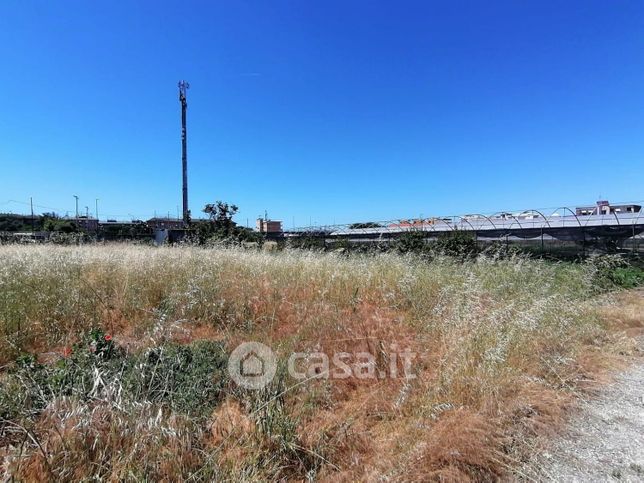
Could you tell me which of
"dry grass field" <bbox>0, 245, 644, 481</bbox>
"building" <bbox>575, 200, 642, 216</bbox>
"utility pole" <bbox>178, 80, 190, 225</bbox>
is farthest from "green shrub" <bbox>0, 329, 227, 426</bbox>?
"utility pole" <bbox>178, 80, 190, 225</bbox>

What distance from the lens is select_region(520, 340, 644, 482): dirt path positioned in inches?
78.7

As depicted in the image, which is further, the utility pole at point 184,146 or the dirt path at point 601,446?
the utility pole at point 184,146

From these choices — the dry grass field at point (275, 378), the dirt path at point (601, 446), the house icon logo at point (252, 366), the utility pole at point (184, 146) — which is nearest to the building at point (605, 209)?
the dry grass field at point (275, 378)

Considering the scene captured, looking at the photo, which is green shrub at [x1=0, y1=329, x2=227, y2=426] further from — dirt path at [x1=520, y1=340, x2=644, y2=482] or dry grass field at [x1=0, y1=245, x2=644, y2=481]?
dirt path at [x1=520, y1=340, x2=644, y2=482]

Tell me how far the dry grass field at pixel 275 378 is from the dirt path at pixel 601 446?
0.40 ft

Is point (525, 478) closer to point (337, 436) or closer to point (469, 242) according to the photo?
point (337, 436)

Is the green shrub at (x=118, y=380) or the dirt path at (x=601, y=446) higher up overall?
the green shrub at (x=118, y=380)

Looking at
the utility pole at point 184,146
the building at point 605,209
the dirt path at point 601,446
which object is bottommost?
the dirt path at point 601,446

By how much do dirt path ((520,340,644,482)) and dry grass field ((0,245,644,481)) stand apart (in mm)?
121

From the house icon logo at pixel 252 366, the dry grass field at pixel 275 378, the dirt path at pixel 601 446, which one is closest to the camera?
the dry grass field at pixel 275 378

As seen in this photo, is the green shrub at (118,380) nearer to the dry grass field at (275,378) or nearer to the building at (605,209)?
the dry grass field at (275,378)

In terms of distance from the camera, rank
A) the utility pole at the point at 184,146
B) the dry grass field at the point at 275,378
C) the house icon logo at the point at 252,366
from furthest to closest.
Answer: the utility pole at the point at 184,146
the house icon logo at the point at 252,366
the dry grass field at the point at 275,378

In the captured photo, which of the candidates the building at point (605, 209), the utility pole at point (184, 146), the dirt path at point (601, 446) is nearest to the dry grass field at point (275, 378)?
the dirt path at point (601, 446)

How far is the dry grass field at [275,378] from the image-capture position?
5.64 feet
